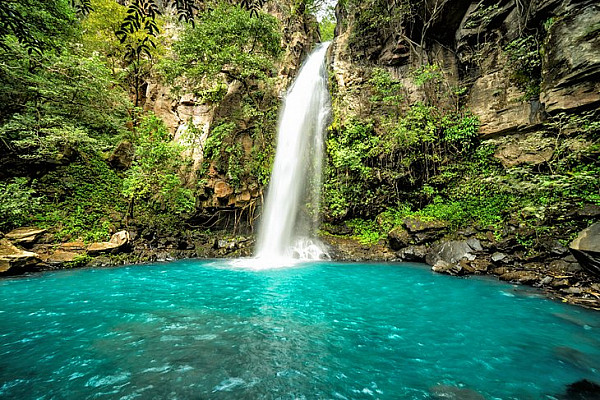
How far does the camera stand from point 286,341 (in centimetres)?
408

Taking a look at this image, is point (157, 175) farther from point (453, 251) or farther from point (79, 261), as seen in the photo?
point (453, 251)

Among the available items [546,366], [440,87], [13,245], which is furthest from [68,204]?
[440,87]

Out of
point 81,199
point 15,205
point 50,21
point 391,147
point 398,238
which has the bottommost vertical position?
point 398,238

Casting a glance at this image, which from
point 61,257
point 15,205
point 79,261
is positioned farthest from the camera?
point 79,261

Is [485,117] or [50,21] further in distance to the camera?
[485,117]

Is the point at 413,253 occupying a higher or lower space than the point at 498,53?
lower

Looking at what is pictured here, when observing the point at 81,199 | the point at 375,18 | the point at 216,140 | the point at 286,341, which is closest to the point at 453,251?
the point at 286,341

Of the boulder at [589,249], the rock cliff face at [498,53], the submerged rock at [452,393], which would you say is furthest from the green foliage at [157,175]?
the boulder at [589,249]

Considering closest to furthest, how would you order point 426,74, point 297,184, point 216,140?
point 426,74
point 216,140
point 297,184

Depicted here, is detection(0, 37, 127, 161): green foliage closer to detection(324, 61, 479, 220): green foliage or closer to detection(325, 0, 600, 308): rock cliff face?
detection(324, 61, 479, 220): green foliage

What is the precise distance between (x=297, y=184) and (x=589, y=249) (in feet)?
34.5

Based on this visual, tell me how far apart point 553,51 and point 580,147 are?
3.32 m

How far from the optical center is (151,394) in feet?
9.00

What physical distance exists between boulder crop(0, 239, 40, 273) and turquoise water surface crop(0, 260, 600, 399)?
0.93 meters
